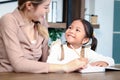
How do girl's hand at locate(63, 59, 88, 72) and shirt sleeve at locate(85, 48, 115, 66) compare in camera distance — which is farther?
shirt sleeve at locate(85, 48, 115, 66)

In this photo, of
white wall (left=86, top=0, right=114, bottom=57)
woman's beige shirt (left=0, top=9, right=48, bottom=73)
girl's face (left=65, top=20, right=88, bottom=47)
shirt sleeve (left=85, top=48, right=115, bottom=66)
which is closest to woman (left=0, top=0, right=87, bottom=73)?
woman's beige shirt (left=0, top=9, right=48, bottom=73)

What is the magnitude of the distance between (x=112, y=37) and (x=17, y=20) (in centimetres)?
248

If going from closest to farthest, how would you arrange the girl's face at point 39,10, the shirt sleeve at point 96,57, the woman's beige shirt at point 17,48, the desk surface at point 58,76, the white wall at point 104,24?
1. the desk surface at point 58,76
2. the woman's beige shirt at point 17,48
3. the girl's face at point 39,10
4. the shirt sleeve at point 96,57
5. the white wall at point 104,24

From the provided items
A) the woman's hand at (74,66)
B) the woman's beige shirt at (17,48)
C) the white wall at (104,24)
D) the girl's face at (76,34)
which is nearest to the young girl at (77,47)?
the girl's face at (76,34)

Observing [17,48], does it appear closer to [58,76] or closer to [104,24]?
[58,76]

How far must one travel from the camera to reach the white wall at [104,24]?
12.0 feet

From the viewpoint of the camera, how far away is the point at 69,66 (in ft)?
4.70

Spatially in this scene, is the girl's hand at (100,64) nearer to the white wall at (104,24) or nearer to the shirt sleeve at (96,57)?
the shirt sleeve at (96,57)

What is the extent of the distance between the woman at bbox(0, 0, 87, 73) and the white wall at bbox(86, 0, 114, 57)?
201 centimetres

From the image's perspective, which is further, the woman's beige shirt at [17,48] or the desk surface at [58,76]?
the woman's beige shirt at [17,48]

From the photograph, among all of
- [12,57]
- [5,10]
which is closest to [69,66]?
[12,57]

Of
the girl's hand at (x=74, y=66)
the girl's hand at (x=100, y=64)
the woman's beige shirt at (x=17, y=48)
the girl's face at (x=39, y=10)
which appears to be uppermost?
the girl's face at (x=39, y=10)

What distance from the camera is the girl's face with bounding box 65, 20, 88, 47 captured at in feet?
5.91

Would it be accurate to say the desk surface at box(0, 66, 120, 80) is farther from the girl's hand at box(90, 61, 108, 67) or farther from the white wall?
the white wall
